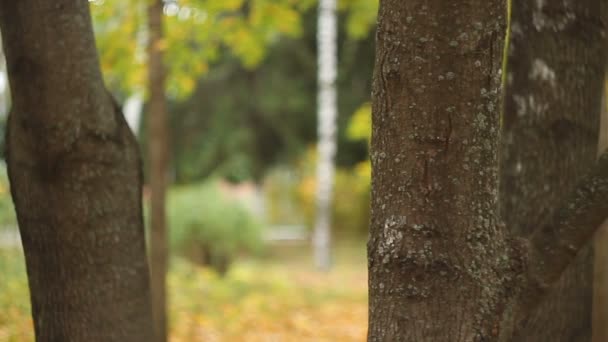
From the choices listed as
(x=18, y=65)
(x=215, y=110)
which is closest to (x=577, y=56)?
(x=18, y=65)

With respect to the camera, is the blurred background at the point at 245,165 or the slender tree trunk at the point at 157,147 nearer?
the slender tree trunk at the point at 157,147

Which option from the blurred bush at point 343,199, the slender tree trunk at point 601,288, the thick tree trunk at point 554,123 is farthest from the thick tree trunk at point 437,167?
the blurred bush at point 343,199

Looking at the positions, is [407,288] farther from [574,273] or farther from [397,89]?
[574,273]

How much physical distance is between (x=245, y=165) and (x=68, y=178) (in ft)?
59.0

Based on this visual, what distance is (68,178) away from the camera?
302 centimetres

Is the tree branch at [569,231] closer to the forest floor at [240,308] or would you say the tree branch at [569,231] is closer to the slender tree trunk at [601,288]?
the slender tree trunk at [601,288]

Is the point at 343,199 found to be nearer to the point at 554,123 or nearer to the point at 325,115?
the point at 325,115

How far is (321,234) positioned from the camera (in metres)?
18.3

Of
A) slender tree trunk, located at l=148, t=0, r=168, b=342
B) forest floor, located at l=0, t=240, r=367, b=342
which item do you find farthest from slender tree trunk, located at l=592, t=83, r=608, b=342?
forest floor, located at l=0, t=240, r=367, b=342

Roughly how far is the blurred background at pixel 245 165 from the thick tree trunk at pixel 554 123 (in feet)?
13.7

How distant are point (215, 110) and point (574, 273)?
61.9 ft

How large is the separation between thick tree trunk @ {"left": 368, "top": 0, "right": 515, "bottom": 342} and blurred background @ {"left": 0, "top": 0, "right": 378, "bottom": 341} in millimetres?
4518

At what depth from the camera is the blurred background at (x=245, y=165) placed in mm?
8617

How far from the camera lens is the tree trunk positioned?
299 cm
